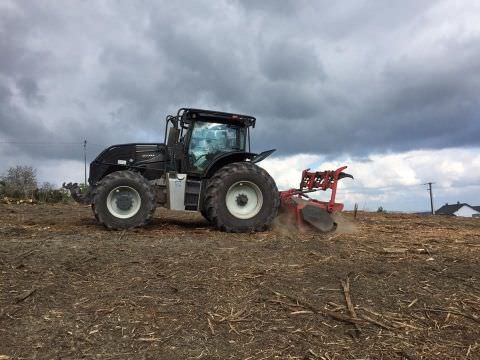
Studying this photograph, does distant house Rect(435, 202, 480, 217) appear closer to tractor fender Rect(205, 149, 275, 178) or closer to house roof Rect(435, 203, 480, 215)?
house roof Rect(435, 203, 480, 215)

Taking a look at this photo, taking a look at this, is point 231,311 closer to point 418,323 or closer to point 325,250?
point 418,323

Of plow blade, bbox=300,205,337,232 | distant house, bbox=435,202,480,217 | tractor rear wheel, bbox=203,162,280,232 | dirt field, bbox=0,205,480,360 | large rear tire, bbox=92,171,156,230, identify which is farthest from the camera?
distant house, bbox=435,202,480,217

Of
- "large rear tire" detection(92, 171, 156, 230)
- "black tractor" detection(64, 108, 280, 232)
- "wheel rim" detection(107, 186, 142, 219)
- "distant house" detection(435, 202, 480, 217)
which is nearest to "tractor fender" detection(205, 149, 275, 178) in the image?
"black tractor" detection(64, 108, 280, 232)

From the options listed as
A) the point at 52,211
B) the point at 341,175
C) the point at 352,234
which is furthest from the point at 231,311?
the point at 52,211

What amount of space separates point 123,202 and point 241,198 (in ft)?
7.79

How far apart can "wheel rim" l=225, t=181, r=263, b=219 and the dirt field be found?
91.9 inches

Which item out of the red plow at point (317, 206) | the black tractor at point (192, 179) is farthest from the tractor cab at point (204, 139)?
the red plow at point (317, 206)

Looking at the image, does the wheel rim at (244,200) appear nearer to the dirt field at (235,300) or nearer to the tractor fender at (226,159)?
the tractor fender at (226,159)

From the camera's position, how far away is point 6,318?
4707 millimetres

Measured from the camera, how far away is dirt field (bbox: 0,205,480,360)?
14.0ft

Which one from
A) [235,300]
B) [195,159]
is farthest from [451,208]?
[235,300]

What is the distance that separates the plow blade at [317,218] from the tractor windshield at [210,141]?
198 cm

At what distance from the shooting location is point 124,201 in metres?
9.76

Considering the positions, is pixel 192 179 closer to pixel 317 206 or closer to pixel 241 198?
pixel 241 198
